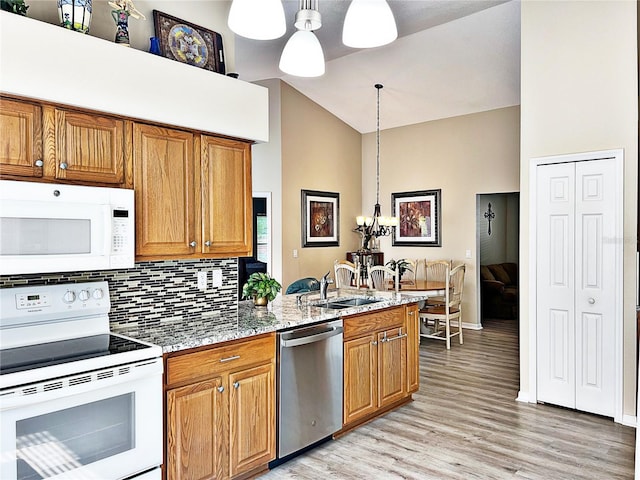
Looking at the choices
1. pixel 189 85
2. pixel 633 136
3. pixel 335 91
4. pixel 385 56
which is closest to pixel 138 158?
pixel 189 85

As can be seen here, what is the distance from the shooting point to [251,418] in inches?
107

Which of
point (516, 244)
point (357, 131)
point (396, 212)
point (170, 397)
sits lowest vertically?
point (170, 397)

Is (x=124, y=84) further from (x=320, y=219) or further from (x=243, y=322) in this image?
(x=320, y=219)

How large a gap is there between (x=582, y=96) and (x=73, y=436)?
164 inches

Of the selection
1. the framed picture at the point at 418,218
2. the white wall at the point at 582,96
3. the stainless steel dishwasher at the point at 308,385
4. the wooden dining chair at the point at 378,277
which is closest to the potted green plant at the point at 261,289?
the stainless steel dishwasher at the point at 308,385

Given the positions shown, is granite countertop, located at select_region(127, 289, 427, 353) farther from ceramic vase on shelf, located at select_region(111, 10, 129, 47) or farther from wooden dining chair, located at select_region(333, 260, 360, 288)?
wooden dining chair, located at select_region(333, 260, 360, 288)

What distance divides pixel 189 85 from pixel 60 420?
5.92ft

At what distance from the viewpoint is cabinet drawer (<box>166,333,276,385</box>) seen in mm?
2346

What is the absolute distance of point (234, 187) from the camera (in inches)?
120

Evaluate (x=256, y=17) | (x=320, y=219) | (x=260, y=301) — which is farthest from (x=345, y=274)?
(x=256, y=17)

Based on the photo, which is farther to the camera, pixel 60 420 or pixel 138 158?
pixel 138 158

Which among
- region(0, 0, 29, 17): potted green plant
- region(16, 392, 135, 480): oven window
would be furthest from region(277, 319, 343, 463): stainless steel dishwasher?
region(0, 0, 29, 17): potted green plant

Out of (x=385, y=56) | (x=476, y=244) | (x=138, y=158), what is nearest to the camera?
(x=138, y=158)

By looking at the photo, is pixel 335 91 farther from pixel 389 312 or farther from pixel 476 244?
pixel 389 312
